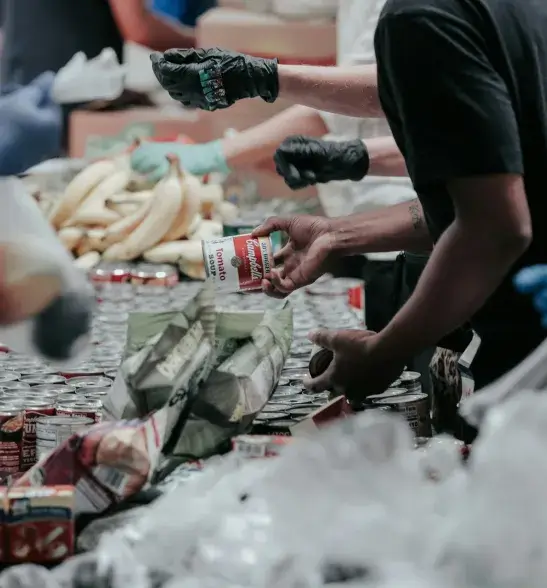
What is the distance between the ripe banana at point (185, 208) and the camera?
3.24 metres

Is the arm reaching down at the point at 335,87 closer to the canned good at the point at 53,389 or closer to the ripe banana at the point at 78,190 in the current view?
the canned good at the point at 53,389

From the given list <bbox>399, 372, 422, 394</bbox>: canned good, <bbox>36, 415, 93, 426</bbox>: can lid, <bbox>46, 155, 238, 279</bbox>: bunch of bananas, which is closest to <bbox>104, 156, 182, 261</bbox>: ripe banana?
<bbox>46, 155, 238, 279</bbox>: bunch of bananas

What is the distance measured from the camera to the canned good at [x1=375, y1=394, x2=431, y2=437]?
153 cm

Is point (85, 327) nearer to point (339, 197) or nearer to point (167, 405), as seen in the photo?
point (167, 405)

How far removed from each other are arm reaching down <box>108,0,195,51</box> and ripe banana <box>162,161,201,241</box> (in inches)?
89.7

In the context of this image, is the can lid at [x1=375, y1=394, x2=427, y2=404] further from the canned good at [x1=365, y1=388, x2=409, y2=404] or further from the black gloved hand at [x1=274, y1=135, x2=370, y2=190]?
the black gloved hand at [x1=274, y1=135, x2=370, y2=190]

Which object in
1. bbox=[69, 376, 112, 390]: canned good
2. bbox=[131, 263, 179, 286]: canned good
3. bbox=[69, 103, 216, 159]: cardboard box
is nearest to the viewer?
bbox=[69, 376, 112, 390]: canned good

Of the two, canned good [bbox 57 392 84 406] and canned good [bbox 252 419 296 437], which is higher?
canned good [bbox 252 419 296 437]

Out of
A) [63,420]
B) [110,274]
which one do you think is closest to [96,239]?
[110,274]

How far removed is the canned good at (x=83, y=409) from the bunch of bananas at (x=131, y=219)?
61.4 inches

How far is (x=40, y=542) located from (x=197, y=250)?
2.27 metres

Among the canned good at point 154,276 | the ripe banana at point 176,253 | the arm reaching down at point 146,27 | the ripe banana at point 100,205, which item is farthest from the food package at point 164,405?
the arm reaching down at point 146,27

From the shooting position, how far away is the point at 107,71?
204 cm

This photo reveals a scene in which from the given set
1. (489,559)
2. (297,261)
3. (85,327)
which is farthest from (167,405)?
(297,261)
